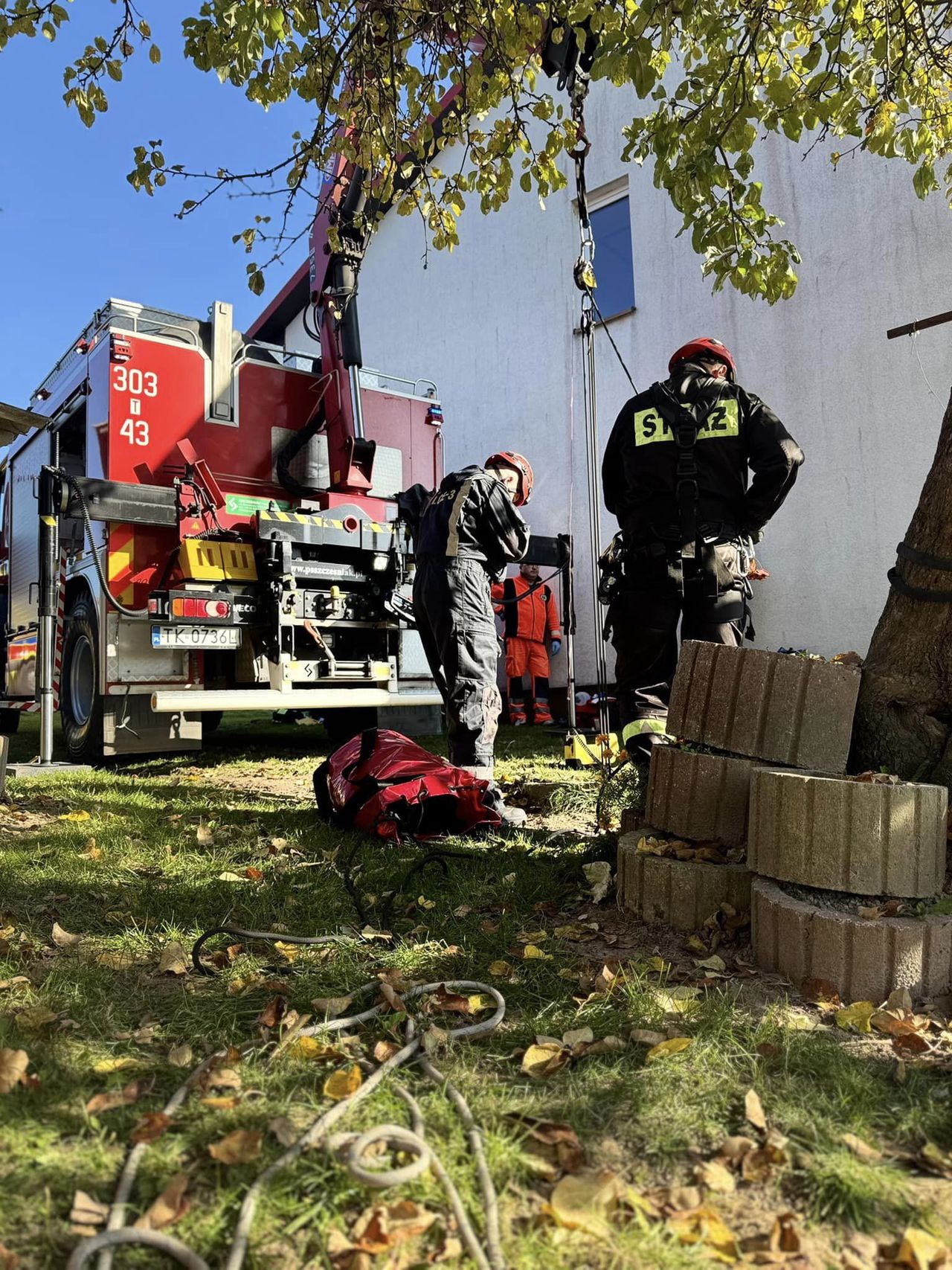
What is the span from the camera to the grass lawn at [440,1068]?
129 cm

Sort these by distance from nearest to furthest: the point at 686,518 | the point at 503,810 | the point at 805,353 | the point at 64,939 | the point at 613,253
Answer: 1. the point at 64,939
2. the point at 686,518
3. the point at 503,810
4. the point at 805,353
5. the point at 613,253

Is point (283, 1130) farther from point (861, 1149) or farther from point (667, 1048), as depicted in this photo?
point (861, 1149)

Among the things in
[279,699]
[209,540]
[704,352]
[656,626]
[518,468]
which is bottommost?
[279,699]

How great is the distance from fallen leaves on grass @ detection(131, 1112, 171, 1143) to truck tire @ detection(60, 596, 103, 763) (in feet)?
17.1

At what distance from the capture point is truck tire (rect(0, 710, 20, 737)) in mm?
10023

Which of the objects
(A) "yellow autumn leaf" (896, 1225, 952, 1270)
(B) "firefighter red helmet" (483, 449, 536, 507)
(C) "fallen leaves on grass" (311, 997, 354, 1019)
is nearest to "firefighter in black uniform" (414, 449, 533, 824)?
(B) "firefighter red helmet" (483, 449, 536, 507)

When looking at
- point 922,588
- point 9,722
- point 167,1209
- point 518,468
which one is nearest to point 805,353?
point 518,468

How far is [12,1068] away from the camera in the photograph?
5.43 feet

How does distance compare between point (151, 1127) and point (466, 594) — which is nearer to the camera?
point (151, 1127)

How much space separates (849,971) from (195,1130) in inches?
58.3

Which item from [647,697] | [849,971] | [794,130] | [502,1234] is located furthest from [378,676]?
[502,1234]

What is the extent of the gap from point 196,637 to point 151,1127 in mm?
4705

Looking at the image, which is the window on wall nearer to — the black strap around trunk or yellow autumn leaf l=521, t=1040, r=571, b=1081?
the black strap around trunk

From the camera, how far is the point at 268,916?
2715mm
